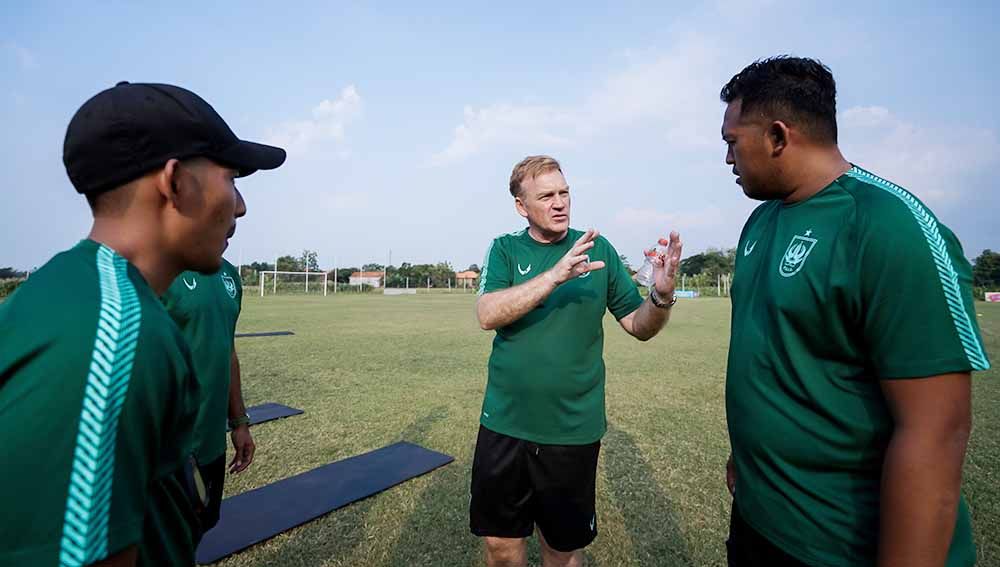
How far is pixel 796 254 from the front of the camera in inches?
60.7

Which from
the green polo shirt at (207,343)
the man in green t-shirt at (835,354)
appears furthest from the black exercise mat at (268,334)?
the man in green t-shirt at (835,354)

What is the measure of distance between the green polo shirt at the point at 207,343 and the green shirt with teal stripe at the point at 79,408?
1875mm

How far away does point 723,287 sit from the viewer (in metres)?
68.9

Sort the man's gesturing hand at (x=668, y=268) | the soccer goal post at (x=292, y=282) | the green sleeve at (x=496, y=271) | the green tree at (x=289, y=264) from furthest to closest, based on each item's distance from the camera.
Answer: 1. the green tree at (x=289, y=264)
2. the soccer goal post at (x=292, y=282)
3. the green sleeve at (x=496, y=271)
4. the man's gesturing hand at (x=668, y=268)

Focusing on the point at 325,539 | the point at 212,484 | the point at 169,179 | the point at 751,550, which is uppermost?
the point at 169,179

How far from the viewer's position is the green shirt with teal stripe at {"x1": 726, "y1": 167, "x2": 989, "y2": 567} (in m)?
1.25

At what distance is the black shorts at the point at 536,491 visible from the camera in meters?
2.69

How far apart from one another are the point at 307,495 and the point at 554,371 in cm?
283

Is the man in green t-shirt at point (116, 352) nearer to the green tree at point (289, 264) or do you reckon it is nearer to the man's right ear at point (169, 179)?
the man's right ear at point (169, 179)

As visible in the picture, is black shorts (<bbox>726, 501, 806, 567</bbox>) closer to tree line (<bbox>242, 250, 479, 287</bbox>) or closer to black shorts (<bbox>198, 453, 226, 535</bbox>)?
black shorts (<bbox>198, 453, 226, 535</bbox>)

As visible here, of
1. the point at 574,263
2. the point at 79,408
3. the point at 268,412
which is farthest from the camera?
the point at 268,412

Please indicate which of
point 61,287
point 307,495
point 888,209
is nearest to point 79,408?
point 61,287

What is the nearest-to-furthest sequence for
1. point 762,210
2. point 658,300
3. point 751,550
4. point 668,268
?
1. point 751,550
2. point 762,210
3. point 668,268
4. point 658,300

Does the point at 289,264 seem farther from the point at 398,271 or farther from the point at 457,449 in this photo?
the point at 457,449
